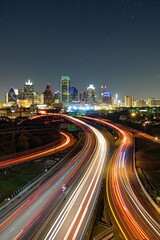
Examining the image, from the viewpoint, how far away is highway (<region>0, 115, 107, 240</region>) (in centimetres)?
2356

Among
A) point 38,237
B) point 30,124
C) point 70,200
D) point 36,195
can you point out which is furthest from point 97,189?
point 30,124

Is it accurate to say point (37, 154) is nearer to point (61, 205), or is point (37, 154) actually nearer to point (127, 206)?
point (61, 205)

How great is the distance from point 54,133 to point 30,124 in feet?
77.5

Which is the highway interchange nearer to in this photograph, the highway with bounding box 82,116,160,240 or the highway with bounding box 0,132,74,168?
the highway with bounding box 82,116,160,240

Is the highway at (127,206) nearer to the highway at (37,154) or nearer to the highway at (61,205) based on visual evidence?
the highway at (61,205)

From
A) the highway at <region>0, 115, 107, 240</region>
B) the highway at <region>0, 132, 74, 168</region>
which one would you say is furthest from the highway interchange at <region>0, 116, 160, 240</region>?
the highway at <region>0, 132, 74, 168</region>

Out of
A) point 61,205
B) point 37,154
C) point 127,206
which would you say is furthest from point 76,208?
point 37,154

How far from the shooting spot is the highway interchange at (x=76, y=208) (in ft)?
77.6

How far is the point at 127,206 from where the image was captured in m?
29.8

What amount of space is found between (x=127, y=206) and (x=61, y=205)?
24.2 feet

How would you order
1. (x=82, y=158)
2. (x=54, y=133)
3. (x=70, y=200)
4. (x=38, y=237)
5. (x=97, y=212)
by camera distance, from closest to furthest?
1. (x=38, y=237)
2. (x=97, y=212)
3. (x=70, y=200)
4. (x=82, y=158)
5. (x=54, y=133)

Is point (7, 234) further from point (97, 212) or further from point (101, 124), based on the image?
point (101, 124)

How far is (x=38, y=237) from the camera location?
2270 cm

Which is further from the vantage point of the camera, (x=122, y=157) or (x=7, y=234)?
(x=122, y=157)
